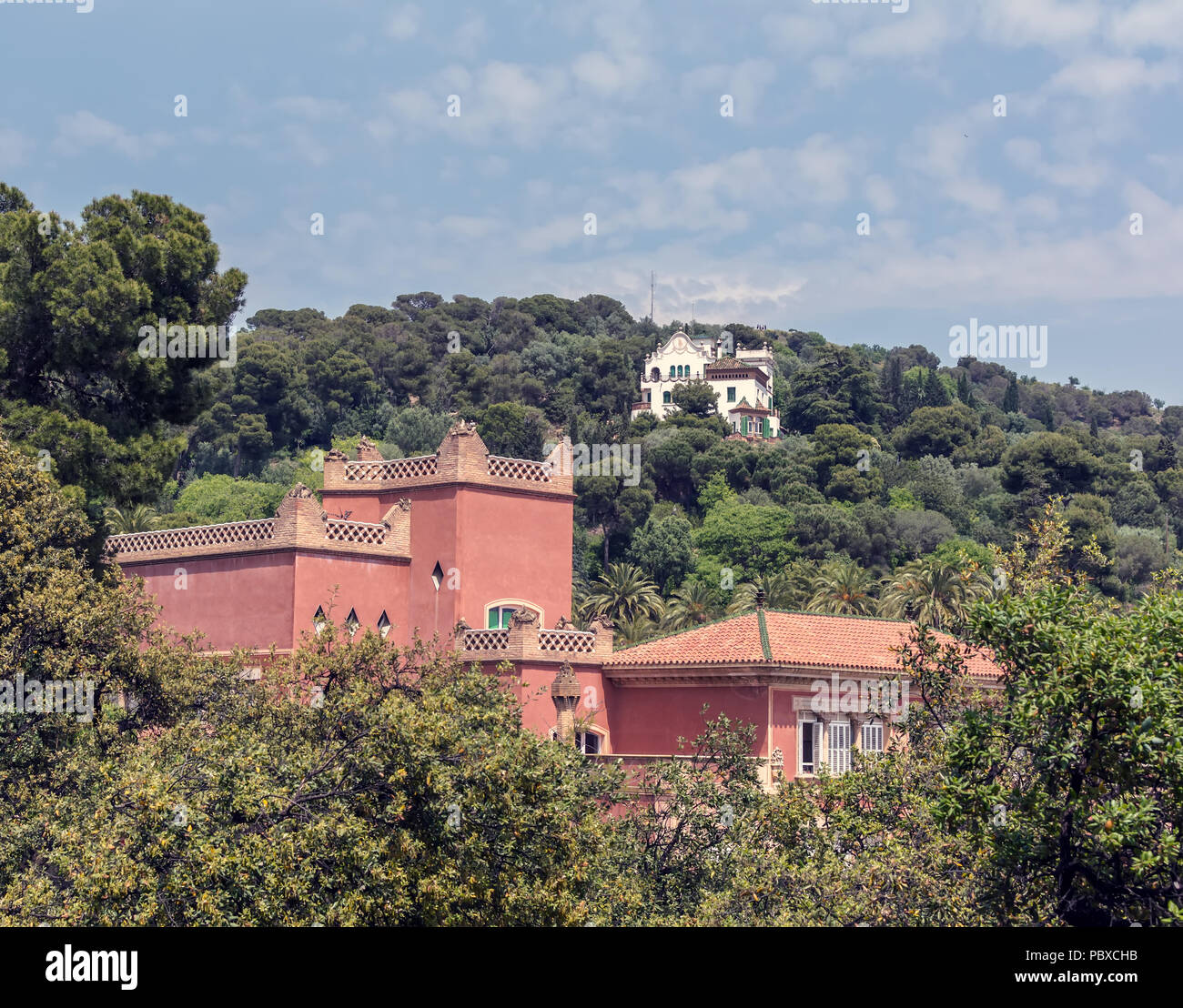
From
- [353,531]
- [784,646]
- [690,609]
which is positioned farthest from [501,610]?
[690,609]

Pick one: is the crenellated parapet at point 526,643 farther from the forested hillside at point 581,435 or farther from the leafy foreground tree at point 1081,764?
the leafy foreground tree at point 1081,764

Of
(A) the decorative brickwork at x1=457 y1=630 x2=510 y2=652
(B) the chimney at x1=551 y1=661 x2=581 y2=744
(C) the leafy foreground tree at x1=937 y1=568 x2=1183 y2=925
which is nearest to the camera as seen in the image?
(C) the leafy foreground tree at x1=937 y1=568 x2=1183 y2=925

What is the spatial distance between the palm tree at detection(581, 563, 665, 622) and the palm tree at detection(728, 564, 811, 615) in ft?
13.9

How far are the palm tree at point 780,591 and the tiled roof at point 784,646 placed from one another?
2830cm

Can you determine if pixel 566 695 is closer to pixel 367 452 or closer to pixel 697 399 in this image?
pixel 367 452

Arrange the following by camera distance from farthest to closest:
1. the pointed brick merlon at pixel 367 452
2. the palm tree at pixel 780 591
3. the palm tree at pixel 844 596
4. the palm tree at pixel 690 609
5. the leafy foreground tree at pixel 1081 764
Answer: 1. the palm tree at pixel 690 609
2. the palm tree at pixel 780 591
3. the palm tree at pixel 844 596
4. the pointed brick merlon at pixel 367 452
5. the leafy foreground tree at pixel 1081 764

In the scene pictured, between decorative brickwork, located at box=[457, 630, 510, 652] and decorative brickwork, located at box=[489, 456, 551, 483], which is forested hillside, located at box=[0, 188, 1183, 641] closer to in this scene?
decorative brickwork, located at box=[489, 456, 551, 483]

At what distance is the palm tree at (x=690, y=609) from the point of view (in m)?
71.8

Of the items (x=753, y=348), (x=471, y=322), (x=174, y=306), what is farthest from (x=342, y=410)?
(x=174, y=306)

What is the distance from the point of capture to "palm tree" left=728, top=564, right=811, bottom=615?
66938 millimetres

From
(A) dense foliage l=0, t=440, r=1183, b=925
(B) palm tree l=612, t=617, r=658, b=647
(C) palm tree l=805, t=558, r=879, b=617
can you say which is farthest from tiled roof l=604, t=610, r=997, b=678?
(B) palm tree l=612, t=617, r=658, b=647

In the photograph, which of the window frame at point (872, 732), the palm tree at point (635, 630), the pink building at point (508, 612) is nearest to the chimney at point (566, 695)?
the pink building at point (508, 612)
